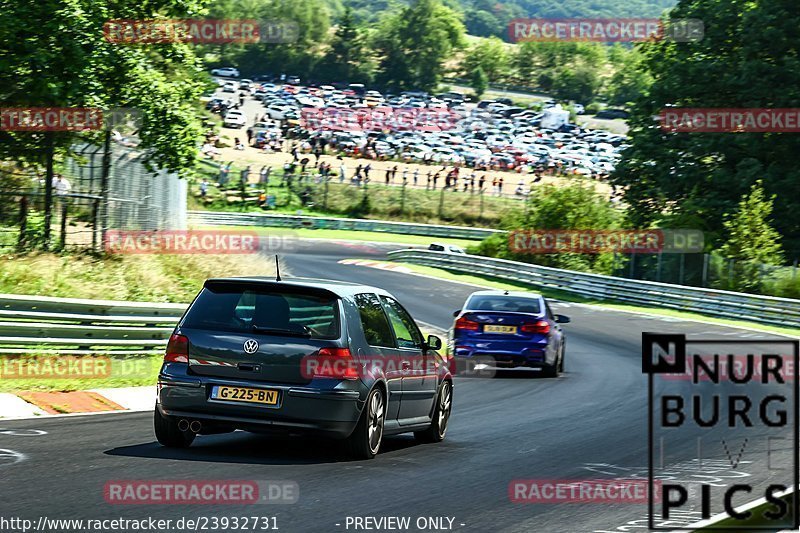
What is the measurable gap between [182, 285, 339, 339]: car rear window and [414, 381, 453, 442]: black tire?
240 cm

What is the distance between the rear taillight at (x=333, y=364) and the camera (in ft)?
32.0

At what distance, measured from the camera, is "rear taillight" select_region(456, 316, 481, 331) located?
792 inches

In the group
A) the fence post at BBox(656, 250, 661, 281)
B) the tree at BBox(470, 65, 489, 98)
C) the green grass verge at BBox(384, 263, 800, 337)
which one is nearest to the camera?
the green grass verge at BBox(384, 263, 800, 337)

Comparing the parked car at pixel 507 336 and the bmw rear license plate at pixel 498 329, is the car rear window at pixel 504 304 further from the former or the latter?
the bmw rear license plate at pixel 498 329

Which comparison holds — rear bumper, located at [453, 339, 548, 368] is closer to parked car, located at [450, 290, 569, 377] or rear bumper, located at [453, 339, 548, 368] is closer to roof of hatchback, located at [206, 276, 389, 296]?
parked car, located at [450, 290, 569, 377]

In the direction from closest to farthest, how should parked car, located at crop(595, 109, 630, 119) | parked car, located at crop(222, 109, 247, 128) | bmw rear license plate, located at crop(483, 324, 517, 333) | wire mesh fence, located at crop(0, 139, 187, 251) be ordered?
1. bmw rear license plate, located at crop(483, 324, 517, 333)
2. wire mesh fence, located at crop(0, 139, 187, 251)
3. parked car, located at crop(222, 109, 247, 128)
4. parked car, located at crop(595, 109, 630, 119)

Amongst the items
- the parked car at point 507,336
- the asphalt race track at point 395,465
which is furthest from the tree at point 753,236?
the asphalt race track at point 395,465

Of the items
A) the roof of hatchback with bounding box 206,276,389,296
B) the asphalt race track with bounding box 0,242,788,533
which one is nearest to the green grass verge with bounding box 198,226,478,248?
the asphalt race track with bounding box 0,242,788,533

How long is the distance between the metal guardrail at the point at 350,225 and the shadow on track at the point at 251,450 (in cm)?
4975

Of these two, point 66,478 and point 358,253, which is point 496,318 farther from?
point 358,253

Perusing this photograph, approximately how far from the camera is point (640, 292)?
40.1 metres

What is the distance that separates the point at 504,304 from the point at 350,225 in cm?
4614

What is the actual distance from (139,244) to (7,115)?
13.5 feet

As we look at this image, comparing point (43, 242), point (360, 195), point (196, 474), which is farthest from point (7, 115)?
point (360, 195)
